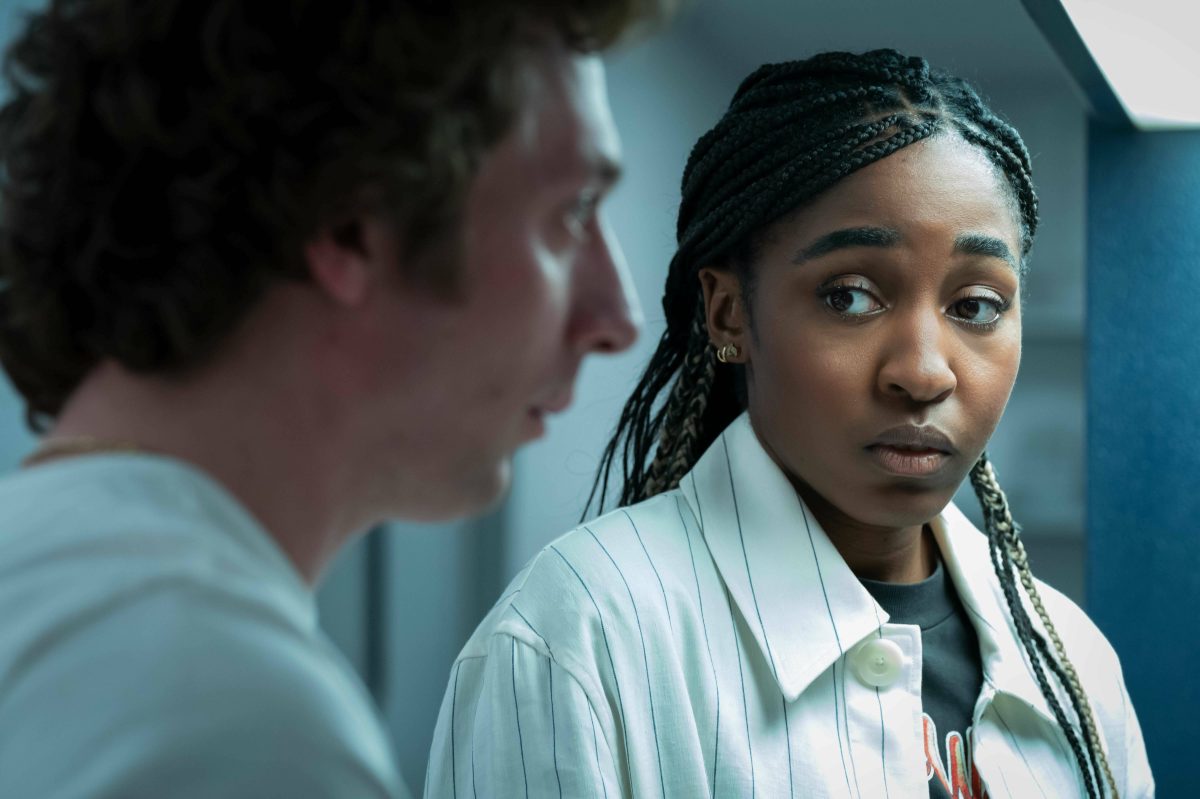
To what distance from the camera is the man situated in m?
0.57

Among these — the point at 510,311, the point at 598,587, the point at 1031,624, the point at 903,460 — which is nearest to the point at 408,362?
the point at 510,311

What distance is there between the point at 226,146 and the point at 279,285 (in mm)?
72

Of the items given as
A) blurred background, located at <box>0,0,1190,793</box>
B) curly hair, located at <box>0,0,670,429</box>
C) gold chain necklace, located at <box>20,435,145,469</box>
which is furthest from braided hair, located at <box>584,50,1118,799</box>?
blurred background, located at <box>0,0,1190,793</box>

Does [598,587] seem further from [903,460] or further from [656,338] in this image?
[656,338]

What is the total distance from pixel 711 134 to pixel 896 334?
0.30 meters

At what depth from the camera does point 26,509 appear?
1.90 feet

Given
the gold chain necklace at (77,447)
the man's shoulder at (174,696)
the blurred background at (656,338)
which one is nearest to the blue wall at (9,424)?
the blurred background at (656,338)

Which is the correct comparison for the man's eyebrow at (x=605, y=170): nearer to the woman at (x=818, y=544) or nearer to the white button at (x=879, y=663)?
the woman at (x=818, y=544)

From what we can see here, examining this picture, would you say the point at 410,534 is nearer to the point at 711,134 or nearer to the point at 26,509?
the point at 711,134

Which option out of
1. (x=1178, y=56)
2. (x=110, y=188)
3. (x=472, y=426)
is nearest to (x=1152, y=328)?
(x=1178, y=56)

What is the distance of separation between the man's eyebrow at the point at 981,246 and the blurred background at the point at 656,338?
46.5 inches

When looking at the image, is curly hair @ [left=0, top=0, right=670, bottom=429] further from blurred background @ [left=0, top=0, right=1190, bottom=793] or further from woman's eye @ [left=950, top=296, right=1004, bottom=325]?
blurred background @ [left=0, top=0, right=1190, bottom=793]

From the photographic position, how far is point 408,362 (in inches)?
27.0

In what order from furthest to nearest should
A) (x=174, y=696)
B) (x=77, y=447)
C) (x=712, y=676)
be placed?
(x=712, y=676)
(x=77, y=447)
(x=174, y=696)
